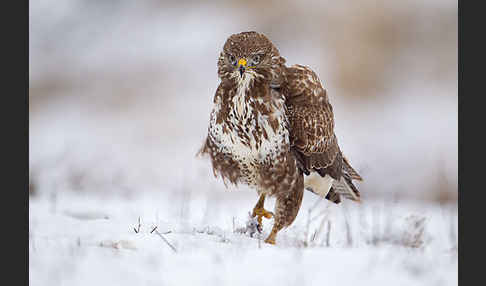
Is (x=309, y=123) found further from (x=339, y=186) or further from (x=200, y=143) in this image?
(x=200, y=143)

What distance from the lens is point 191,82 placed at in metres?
12.0

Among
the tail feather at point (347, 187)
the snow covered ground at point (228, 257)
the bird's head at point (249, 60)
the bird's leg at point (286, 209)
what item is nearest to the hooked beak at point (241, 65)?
the bird's head at point (249, 60)

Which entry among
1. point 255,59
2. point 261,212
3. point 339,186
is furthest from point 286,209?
point 255,59

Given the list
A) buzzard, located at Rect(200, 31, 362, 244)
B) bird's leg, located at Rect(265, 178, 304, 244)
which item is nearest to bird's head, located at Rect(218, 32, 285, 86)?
buzzard, located at Rect(200, 31, 362, 244)

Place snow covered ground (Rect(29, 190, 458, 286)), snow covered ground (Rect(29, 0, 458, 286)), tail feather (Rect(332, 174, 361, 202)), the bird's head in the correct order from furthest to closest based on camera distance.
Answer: tail feather (Rect(332, 174, 361, 202)) → the bird's head → snow covered ground (Rect(29, 0, 458, 286)) → snow covered ground (Rect(29, 190, 458, 286))

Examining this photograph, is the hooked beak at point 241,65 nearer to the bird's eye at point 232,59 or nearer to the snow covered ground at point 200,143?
the bird's eye at point 232,59

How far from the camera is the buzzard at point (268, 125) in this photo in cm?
476

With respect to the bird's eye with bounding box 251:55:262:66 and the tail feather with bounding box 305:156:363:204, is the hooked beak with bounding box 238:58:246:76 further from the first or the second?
the tail feather with bounding box 305:156:363:204

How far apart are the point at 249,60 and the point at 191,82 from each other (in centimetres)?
→ 744

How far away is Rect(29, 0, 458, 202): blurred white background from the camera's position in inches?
301

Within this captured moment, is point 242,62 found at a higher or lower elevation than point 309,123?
higher

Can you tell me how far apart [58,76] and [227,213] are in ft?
16.4

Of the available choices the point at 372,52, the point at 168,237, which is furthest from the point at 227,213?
the point at 372,52

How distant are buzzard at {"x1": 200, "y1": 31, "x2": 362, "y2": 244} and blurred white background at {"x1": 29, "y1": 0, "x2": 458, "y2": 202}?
1.23 meters
